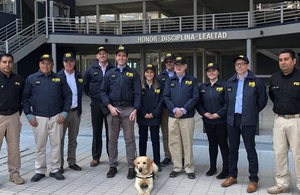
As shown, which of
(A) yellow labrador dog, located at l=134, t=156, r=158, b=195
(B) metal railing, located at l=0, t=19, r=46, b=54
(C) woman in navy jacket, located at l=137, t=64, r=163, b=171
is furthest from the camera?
(B) metal railing, located at l=0, t=19, r=46, b=54

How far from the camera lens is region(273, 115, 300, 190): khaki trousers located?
4176mm

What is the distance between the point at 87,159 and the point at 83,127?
3.46m

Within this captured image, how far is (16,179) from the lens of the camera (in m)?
4.88

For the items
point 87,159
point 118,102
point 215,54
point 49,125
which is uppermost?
point 215,54

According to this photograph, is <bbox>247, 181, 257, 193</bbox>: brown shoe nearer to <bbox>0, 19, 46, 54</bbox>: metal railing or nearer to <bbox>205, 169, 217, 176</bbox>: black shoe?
<bbox>205, 169, 217, 176</bbox>: black shoe

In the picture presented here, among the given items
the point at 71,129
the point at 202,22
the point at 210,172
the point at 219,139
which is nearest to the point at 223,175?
the point at 210,172

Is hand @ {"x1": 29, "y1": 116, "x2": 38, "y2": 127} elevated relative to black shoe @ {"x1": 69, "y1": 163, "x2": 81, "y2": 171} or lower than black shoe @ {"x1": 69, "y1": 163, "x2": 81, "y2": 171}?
elevated

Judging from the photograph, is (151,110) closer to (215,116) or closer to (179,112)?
(179,112)

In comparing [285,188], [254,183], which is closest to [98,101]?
[254,183]

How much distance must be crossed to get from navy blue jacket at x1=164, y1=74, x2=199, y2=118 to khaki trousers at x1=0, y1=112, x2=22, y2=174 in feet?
7.50

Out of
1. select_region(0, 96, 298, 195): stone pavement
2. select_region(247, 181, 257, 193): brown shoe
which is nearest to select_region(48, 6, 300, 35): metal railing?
select_region(0, 96, 298, 195): stone pavement

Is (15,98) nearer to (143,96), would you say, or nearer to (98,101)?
(98,101)

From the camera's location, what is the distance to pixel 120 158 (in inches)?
251

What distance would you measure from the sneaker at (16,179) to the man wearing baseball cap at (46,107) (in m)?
0.17
